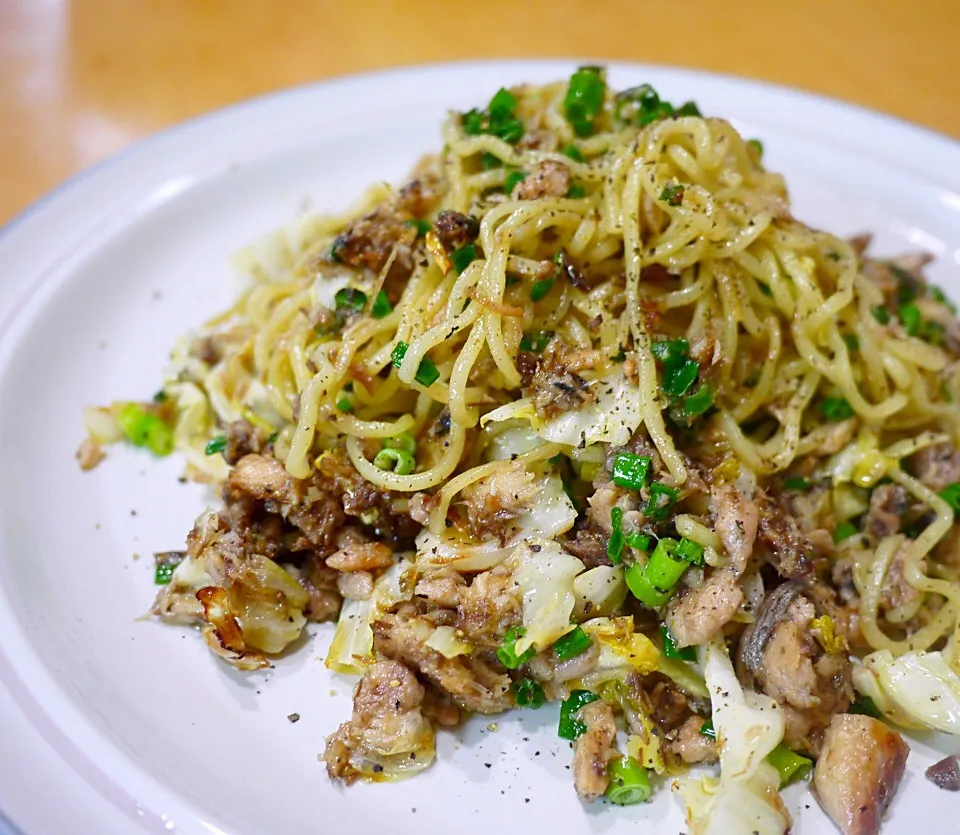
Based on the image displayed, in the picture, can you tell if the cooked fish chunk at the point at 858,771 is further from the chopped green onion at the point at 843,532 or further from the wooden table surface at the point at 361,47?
the wooden table surface at the point at 361,47

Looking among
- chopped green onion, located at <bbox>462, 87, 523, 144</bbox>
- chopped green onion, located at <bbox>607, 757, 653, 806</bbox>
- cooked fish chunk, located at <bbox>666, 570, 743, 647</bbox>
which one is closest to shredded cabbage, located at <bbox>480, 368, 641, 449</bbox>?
cooked fish chunk, located at <bbox>666, 570, 743, 647</bbox>

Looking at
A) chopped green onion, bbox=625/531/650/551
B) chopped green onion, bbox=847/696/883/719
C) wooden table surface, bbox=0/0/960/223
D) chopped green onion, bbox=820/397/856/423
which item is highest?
wooden table surface, bbox=0/0/960/223

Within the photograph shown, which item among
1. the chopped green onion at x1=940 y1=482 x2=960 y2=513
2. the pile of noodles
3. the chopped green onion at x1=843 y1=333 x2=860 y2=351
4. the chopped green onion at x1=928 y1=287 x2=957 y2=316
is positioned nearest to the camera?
the pile of noodles

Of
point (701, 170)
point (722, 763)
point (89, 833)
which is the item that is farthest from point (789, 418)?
point (89, 833)

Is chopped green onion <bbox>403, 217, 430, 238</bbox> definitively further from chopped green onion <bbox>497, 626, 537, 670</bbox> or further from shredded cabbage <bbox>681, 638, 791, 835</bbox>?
shredded cabbage <bbox>681, 638, 791, 835</bbox>

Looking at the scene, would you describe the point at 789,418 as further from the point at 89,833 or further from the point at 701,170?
the point at 89,833

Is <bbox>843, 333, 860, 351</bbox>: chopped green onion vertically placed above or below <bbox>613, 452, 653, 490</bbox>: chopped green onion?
above
